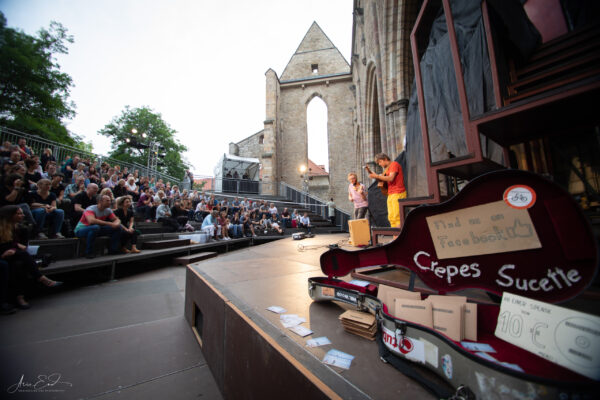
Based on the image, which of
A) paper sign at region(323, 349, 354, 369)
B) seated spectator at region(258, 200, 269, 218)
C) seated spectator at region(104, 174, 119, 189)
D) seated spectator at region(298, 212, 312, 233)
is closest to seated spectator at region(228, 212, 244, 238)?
seated spectator at region(258, 200, 269, 218)

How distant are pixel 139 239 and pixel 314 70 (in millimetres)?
20059

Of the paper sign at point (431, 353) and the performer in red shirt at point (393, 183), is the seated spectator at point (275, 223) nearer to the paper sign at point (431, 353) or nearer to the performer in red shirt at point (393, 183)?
the performer in red shirt at point (393, 183)

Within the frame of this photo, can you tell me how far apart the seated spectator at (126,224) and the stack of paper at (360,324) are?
5089 mm

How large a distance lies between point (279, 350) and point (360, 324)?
353 millimetres

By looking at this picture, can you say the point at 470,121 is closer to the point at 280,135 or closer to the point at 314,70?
the point at 280,135

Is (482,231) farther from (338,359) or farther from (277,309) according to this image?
(277,309)

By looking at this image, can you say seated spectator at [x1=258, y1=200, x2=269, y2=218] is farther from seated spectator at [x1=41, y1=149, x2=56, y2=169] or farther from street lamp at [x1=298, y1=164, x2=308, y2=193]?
seated spectator at [x1=41, y1=149, x2=56, y2=169]

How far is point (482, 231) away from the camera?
0.86 metres

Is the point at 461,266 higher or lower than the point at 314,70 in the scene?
lower

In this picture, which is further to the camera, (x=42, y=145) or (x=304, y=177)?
(x=304, y=177)

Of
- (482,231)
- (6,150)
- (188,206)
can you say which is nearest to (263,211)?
(188,206)

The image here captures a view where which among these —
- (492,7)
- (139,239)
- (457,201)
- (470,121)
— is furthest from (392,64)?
(139,239)

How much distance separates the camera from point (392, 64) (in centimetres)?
620

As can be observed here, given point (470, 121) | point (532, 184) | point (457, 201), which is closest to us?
point (532, 184)
